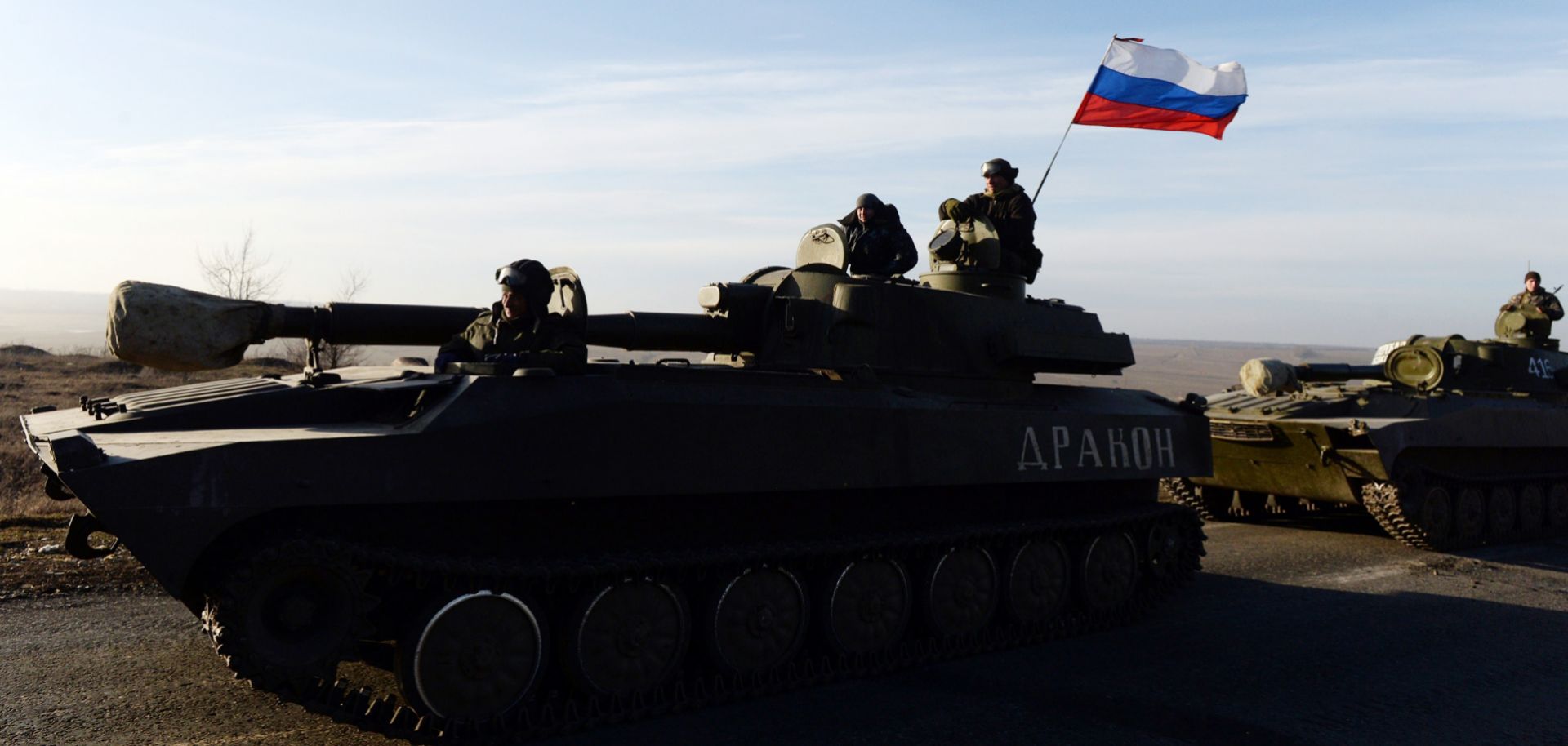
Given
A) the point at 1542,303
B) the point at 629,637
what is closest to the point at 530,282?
the point at 629,637

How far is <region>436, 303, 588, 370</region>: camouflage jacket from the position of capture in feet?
25.4

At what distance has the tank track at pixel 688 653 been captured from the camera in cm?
623

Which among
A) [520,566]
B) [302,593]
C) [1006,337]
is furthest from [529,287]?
[1006,337]

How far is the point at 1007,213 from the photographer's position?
1092 cm

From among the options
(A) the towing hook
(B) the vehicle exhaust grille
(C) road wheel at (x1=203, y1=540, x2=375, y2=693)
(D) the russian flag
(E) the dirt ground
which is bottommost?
(E) the dirt ground

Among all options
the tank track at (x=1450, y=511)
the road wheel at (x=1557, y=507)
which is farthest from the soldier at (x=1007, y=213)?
the road wheel at (x=1557, y=507)

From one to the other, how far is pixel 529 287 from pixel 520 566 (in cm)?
186

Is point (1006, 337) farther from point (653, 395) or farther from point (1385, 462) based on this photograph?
point (1385, 462)

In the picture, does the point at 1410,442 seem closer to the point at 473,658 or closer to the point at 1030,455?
the point at 1030,455

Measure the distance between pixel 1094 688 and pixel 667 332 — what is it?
3589 mm

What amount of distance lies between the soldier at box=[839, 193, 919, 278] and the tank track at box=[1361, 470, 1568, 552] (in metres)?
7.13

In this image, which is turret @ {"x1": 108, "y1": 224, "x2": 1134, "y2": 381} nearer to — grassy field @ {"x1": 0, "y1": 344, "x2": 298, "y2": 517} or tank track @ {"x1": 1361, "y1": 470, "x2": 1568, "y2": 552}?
tank track @ {"x1": 1361, "y1": 470, "x2": 1568, "y2": 552}

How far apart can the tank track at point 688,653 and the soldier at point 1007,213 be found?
2.28 m

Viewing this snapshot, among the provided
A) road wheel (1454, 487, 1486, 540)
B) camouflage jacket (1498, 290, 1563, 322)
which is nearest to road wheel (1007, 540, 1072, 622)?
road wheel (1454, 487, 1486, 540)
